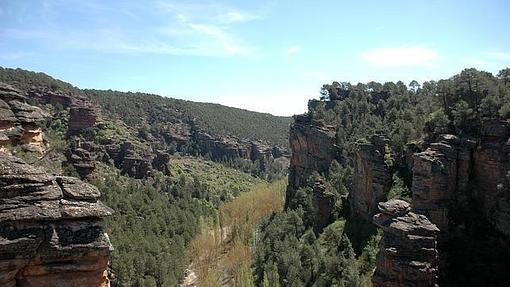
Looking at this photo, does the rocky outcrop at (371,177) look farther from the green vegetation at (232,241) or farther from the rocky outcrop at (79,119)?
the rocky outcrop at (79,119)

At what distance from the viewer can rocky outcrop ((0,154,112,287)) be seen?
44.7ft

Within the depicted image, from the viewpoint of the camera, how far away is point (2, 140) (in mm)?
24406

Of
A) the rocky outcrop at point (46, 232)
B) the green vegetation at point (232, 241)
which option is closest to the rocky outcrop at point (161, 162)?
the green vegetation at point (232, 241)

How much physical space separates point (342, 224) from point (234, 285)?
56.6 feet

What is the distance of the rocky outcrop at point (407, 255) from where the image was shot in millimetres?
26688

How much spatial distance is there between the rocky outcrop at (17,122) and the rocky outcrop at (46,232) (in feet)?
37.1

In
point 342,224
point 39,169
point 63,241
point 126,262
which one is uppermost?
point 39,169

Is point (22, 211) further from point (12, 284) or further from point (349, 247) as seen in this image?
point (349, 247)

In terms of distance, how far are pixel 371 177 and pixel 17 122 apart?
43.9 metres

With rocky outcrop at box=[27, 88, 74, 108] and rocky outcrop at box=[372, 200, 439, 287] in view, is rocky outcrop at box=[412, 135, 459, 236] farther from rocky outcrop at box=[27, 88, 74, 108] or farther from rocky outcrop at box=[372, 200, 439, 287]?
rocky outcrop at box=[27, 88, 74, 108]

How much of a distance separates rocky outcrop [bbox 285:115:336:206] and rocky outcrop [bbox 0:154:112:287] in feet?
258

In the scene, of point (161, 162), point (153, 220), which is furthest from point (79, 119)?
point (153, 220)

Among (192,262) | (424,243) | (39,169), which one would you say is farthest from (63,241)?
(192,262)

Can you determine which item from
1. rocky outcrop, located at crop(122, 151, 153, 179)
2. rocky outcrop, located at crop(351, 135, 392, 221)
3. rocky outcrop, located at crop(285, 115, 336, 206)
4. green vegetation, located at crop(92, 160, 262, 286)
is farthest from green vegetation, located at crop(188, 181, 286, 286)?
rocky outcrop, located at crop(122, 151, 153, 179)
